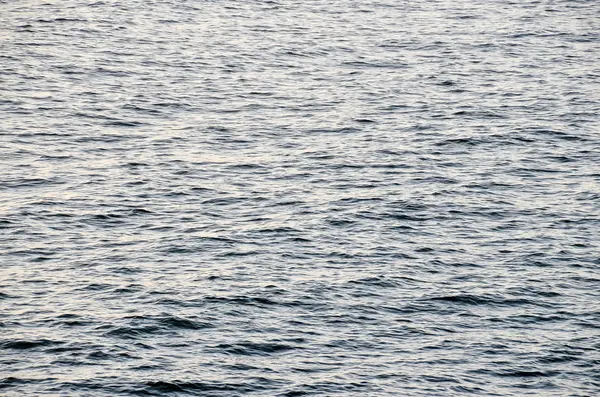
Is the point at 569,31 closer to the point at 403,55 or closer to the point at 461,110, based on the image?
the point at 403,55

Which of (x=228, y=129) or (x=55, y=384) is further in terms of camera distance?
(x=228, y=129)

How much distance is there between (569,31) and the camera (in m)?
102

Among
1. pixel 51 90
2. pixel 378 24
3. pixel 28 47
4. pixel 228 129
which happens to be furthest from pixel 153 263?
pixel 378 24

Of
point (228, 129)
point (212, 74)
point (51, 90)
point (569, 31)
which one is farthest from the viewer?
point (569, 31)

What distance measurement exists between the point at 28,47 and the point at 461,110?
3588 cm

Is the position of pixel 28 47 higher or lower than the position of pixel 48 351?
higher

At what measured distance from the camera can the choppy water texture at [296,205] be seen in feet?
158

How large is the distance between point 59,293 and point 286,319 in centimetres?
1096

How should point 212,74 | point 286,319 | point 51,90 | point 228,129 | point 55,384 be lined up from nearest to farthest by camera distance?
point 55,384 < point 286,319 < point 228,129 < point 51,90 < point 212,74

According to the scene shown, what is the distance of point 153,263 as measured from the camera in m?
57.0

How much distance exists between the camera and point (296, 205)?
213 ft

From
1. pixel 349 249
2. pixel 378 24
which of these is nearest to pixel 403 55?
pixel 378 24

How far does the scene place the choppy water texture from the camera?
48.2 m

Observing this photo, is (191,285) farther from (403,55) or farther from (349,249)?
(403,55)
